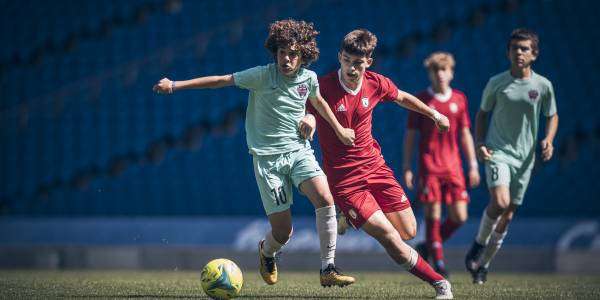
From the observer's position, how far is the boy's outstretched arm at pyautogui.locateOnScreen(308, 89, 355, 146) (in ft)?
21.3

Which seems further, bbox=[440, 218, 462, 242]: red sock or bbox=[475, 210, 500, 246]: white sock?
bbox=[440, 218, 462, 242]: red sock

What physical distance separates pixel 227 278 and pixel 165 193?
871cm

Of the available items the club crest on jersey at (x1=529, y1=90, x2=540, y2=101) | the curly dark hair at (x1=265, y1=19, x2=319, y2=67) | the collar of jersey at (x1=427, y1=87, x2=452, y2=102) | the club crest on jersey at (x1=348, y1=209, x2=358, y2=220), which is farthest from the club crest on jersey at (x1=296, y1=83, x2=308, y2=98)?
the collar of jersey at (x1=427, y1=87, x2=452, y2=102)

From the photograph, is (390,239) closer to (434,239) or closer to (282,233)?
(282,233)

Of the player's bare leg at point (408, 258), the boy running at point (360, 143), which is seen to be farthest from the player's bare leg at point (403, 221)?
the player's bare leg at point (408, 258)

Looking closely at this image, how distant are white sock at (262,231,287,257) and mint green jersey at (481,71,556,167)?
226cm

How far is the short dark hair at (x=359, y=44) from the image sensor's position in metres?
6.58

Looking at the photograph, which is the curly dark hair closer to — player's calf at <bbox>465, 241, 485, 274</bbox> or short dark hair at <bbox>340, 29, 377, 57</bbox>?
short dark hair at <bbox>340, 29, 377, 57</bbox>

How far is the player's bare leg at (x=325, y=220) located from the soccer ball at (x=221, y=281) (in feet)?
1.94

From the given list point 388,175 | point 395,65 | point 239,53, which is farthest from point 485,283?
point 239,53

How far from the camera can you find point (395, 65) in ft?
48.4

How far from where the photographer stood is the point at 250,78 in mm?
6508

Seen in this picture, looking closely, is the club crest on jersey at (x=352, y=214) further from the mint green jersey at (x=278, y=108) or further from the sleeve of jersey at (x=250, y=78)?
the sleeve of jersey at (x=250, y=78)

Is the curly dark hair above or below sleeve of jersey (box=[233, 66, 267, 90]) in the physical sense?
above
